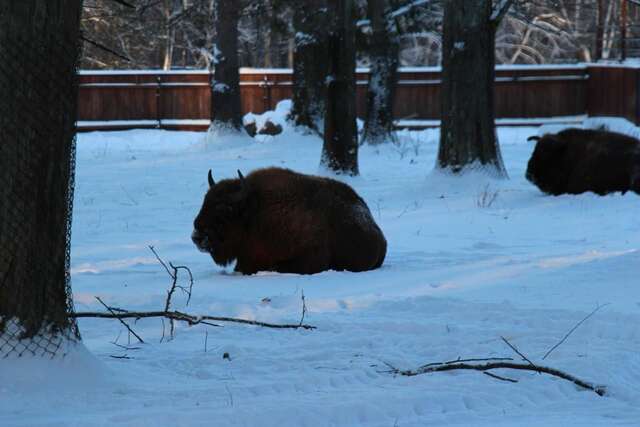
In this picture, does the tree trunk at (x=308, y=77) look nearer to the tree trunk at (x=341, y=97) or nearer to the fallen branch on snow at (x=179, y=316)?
the tree trunk at (x=341, y=97)

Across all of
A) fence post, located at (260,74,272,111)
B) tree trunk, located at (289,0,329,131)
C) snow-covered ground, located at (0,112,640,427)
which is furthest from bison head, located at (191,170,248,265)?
fence post, located at (260,74,272,111)

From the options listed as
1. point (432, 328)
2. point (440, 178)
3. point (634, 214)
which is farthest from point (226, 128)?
point (432, 328)

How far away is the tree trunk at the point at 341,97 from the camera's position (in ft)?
58.2

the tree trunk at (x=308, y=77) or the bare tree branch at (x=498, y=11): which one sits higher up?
the bare tree branch at (x=498, y=11)

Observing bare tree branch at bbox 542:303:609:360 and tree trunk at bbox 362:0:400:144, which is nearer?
bare tree branch at bbox 542:303:609:360

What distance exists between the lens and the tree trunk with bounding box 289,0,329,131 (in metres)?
26.9

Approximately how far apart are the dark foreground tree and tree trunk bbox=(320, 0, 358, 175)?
12.2 metres

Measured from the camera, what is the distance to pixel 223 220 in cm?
961

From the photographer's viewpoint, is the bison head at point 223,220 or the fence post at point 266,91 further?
the fence post at point 266,91

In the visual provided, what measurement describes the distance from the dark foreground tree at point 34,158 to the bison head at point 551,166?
10949 mm

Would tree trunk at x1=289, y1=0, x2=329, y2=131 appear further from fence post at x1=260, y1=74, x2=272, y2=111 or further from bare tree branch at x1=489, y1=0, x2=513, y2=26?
bare tree branch at x1=489, y1=0, x2=513, y2=26

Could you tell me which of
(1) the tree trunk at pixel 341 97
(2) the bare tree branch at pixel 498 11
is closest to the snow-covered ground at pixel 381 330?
(2) the bare tree branch at pixel 498 11

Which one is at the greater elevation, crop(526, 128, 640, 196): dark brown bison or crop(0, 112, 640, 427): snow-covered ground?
crop(526, 128, 640, 196): dark brown bison

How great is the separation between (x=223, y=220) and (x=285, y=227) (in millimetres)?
565
